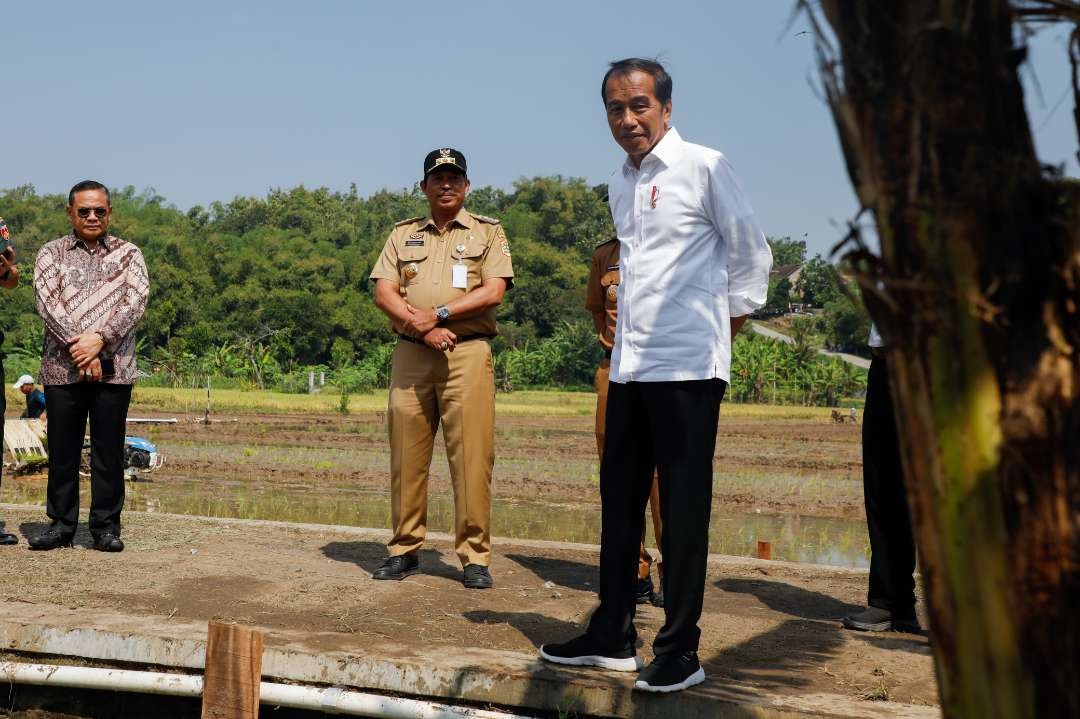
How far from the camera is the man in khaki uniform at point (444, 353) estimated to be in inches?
239

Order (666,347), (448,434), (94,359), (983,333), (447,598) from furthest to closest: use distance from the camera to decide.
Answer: (94,359) < (448,434) < (447,598) < (666,347) < (983,333)

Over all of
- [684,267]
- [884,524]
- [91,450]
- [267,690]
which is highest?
[684,267]

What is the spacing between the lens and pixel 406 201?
108812 mm

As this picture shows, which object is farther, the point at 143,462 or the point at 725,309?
the point at 143,462

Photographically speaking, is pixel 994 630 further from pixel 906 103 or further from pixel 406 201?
pixel 406 201

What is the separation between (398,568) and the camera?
609 cm

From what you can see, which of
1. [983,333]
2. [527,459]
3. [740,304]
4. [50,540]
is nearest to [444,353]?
[740,304]

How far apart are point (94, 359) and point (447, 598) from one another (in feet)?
7.85

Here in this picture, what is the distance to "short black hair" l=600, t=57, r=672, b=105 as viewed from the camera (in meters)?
4.36

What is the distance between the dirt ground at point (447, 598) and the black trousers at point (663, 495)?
37 centimetres

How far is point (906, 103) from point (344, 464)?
17.0 m

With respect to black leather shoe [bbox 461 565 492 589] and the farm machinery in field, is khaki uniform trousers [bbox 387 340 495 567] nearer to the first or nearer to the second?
black leather shoe [bbox 461 565 492 589]

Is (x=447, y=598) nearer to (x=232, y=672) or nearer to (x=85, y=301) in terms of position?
(x=232, y=672)

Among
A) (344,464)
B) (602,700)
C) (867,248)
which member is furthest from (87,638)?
(344,464)
